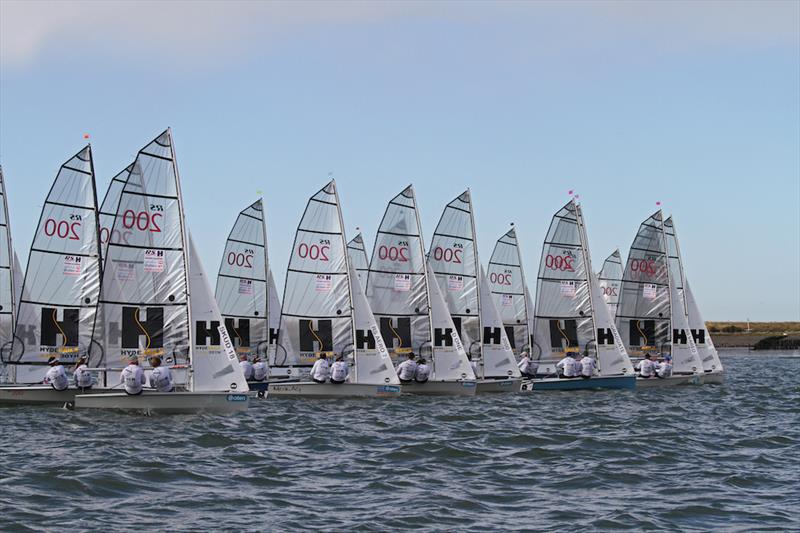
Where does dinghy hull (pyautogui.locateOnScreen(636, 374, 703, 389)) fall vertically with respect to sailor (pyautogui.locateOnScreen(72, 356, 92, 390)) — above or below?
below

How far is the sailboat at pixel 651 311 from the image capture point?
4191cm

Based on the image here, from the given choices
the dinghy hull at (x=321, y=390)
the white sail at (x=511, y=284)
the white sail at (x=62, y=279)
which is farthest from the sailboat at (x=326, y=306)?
the white sail at (x=511, y=284)

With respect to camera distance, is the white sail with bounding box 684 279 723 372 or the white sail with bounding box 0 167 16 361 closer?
the white sail with bounding box 0 167 16 361

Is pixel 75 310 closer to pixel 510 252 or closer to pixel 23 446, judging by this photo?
pixel 23 446

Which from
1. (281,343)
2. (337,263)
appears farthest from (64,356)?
(337,263)

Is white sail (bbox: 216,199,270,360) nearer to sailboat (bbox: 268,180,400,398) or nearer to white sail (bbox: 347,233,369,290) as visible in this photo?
sailboat (bbox: 268,180,400,398)

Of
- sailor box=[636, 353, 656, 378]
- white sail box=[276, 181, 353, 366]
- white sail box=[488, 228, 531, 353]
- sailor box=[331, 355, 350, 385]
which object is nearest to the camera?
sailor box=[331, 355, 350, 385]

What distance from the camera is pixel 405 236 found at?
3628 cm

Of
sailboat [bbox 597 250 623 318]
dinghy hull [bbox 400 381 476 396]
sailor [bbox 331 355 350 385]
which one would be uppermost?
sailboat [bbox 597 250 623 318]

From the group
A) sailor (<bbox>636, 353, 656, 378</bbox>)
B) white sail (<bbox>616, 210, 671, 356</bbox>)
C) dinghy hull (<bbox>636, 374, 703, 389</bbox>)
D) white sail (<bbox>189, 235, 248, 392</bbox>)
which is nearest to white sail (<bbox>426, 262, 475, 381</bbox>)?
dinghy hull (<bbox>636, 374, 703, 389</bbox>)

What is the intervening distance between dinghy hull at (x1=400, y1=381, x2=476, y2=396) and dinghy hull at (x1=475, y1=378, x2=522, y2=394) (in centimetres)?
98

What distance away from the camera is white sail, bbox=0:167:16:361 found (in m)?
32.1

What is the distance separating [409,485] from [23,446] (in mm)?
8063

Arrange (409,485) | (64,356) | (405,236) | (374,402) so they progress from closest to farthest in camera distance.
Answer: (409,485)
(374,402)
(64,356)
(405,236)
